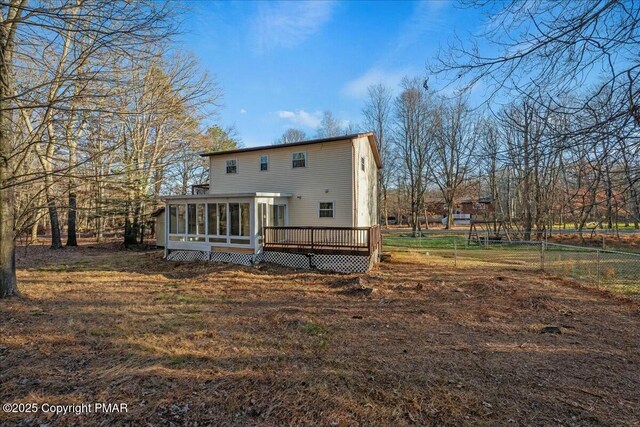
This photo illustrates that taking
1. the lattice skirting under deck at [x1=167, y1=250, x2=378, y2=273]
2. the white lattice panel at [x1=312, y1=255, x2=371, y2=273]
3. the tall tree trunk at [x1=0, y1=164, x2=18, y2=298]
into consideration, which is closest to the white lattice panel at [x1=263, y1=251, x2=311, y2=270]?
the lattice skirting under deck at [x1=167, y1=250, x2=378, y2=273]

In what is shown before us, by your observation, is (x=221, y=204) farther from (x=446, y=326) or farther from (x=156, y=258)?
(x=446, y=326)

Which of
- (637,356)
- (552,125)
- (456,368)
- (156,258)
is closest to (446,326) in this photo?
(456,368)

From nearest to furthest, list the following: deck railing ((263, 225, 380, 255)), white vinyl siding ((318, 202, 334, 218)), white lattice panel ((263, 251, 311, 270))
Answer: deck railing ((263, 225, 380, 255)), white lattice panel ((263, 251, 311, 270)), white vinyl siding ((318, 202, 334, 218))

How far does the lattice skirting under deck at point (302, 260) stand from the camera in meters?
10.7

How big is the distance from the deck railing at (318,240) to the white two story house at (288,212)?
35 mm

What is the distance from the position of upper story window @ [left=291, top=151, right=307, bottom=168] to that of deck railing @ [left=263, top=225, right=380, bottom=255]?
3350mm

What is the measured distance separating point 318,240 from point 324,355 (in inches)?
294

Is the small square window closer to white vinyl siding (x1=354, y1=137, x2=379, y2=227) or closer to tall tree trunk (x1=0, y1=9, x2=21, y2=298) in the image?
white vinyl siding (x1=354, y1=137, x2=379, y2=227)

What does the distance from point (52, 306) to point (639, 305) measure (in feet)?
40.1

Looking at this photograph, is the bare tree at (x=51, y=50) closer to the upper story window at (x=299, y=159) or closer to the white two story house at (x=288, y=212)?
the white two story house at (x=288, y=212)

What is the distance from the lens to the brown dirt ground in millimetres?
2854

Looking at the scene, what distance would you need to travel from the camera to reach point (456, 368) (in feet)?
12.2

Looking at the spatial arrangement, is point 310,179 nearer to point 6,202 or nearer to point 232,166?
point 232,166

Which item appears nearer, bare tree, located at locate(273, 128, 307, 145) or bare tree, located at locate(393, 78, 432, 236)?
bare tree, located at locate(393, 78, 432, 236)
